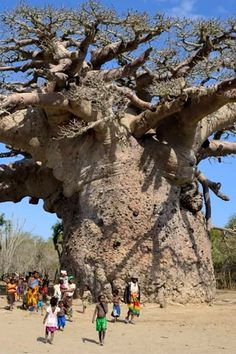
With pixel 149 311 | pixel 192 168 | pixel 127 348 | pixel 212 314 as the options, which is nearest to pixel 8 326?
pixel 127 348

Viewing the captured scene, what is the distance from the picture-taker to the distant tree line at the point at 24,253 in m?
30.1

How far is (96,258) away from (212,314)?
8.00 feet

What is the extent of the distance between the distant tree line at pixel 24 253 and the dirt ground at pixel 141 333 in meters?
16.4

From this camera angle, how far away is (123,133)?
11156 mm

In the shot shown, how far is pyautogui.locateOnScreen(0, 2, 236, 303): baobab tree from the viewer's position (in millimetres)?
10219

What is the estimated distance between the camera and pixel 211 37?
34.9ft

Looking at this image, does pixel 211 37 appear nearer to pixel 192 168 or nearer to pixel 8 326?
pixel 192 168

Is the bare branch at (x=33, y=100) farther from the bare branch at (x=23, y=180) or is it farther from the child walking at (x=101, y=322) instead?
the child walking at (x=101, y=322)

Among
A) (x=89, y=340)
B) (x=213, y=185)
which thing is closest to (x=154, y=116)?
(x=213, y=185)

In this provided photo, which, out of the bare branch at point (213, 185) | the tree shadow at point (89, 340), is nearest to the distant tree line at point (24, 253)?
the bare branch at point (213, 185)

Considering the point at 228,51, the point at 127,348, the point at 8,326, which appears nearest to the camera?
the point at 127,348

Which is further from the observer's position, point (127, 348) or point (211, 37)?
point (211, 37)

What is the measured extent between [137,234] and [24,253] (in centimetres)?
2699

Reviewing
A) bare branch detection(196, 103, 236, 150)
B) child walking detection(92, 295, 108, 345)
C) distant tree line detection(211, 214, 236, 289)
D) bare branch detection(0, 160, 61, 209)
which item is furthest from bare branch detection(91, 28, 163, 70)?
distant tree line detection(211, 214, 236, 289)
